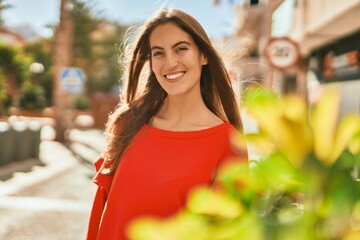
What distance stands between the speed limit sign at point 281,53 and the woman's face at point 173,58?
948 centimetres

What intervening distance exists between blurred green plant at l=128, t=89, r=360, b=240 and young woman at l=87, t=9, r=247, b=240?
1.37 meters

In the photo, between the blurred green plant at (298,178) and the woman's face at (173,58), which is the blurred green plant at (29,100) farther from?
the blurred green plant at (298,178)

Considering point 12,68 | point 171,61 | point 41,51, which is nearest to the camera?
point 171,61

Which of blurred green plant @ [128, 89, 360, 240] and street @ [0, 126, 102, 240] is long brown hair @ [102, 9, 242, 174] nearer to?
blurred green plant @ [128, 89, 360, 240]

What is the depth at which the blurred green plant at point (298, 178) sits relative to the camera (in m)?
0.37

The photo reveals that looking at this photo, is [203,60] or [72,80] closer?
[203,60]

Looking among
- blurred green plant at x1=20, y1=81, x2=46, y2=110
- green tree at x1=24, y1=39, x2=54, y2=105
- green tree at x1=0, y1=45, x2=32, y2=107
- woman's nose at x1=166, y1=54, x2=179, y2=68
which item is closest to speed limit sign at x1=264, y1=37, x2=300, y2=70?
woman's nose at x1=166, y1=54, x2=179, y2=68

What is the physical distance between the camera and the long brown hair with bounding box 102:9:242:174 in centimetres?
208

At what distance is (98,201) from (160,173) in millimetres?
379

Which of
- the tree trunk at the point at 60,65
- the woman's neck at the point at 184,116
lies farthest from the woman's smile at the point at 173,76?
the tree trunk at the point at 60,65

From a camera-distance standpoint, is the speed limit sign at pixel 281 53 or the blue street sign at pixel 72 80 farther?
the blue street sign at pixel 72 80

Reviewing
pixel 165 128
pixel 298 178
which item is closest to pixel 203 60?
pixel 165 128

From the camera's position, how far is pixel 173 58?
6.56ft

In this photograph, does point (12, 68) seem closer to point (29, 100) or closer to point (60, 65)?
point (29, 100)
